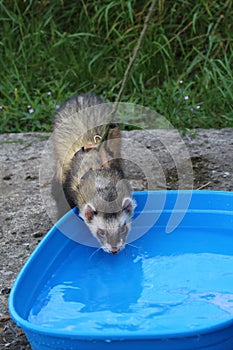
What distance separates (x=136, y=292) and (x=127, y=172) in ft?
4.45

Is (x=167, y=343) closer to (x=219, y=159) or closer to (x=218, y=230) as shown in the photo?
(x=218, y=230)

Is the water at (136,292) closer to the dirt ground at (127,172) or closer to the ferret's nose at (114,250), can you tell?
the ferret's nose at (114,250)

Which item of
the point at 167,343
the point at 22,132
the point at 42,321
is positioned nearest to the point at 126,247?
the point at 42,321

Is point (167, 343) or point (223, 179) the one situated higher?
point (167, 343)

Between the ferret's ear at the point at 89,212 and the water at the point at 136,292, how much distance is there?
0.51 feet

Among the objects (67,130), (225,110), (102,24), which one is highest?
(67,130)

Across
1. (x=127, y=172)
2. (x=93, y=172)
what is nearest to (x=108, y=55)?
(x=127, y=172)

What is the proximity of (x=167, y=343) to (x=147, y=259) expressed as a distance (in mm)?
1033

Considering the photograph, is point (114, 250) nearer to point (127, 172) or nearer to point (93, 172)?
point (93, 172)

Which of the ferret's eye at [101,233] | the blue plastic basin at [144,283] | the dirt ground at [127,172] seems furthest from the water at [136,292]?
the dirt ground at [127,172]

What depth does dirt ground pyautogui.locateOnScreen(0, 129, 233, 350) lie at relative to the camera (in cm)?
345

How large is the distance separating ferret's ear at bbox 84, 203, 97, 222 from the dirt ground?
36 cm

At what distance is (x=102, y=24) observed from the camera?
5.55 m

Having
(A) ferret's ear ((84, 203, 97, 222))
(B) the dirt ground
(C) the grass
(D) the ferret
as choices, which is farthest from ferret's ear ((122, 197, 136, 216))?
→ (C) the grass
